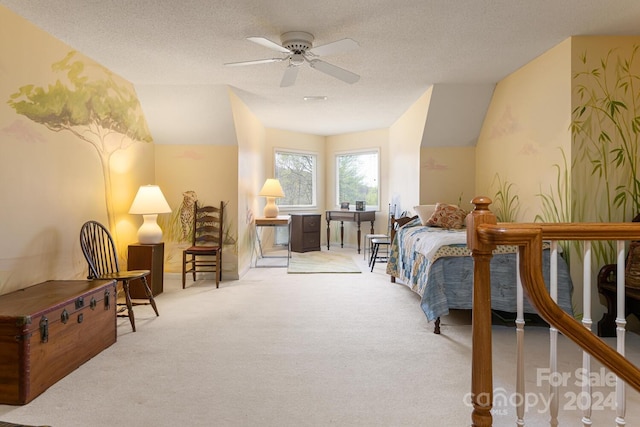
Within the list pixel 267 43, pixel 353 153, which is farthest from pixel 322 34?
pixel 353 153

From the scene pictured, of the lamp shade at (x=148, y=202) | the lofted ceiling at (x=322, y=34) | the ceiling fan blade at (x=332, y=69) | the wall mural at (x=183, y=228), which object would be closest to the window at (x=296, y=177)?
the wall mural at (x=183, y=228)

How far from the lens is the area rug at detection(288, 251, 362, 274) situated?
18.3ft

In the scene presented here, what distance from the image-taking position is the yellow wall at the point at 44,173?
272 centimetres

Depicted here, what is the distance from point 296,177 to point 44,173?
5.04 metres

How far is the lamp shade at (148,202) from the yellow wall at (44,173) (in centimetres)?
23

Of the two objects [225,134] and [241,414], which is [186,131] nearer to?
[225,134]

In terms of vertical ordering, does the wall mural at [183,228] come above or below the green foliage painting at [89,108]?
below

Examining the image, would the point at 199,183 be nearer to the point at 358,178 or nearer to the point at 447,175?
the point at 447,175

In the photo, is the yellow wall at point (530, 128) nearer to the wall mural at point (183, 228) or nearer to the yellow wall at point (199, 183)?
the yellow wall at point (199, 183)

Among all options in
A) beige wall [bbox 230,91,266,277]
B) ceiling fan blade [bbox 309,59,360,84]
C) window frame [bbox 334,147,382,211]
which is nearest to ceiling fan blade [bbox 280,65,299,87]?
ceiling fan blade [bbox 309,59,360,84]

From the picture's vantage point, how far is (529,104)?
150 inches

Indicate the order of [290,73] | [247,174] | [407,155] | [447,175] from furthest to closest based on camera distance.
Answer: [407,155], [247,174], [447,175], [290,73]

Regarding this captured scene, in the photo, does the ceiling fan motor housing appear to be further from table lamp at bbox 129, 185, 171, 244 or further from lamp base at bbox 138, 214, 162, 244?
lamp base at bbox 138, 214, 162, 244

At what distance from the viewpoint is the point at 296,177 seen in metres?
7.81
